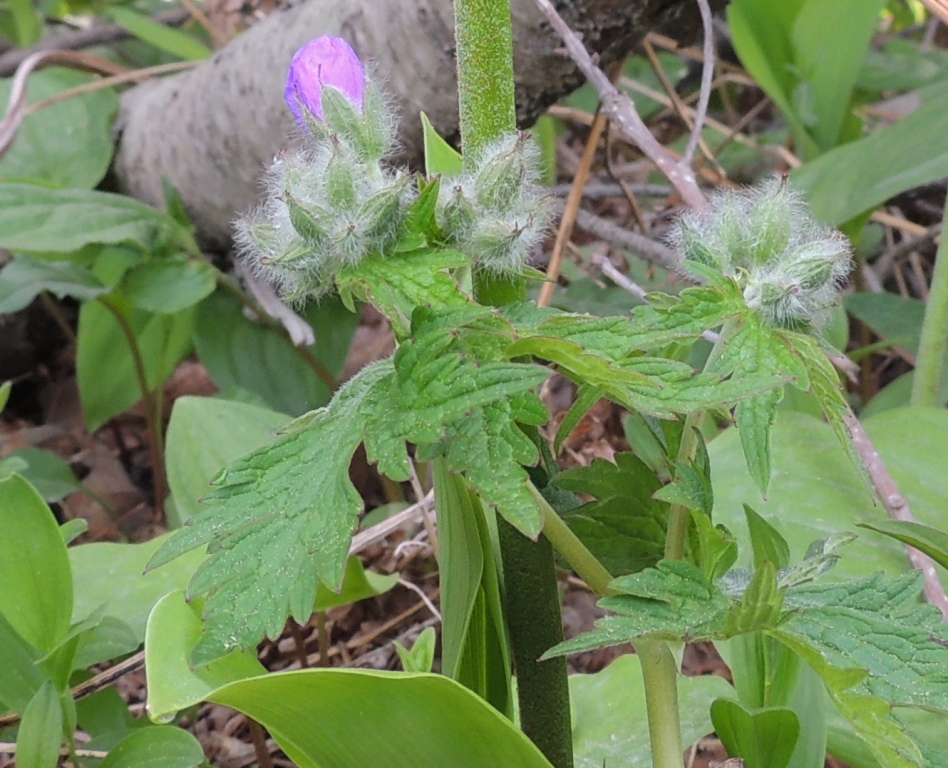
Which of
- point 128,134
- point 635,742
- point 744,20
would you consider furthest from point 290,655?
point 744,20

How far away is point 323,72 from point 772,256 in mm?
318

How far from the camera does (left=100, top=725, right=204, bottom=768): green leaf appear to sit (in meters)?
0.62

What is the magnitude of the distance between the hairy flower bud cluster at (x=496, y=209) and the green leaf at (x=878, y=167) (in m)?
0.72

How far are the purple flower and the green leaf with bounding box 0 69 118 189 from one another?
1049 mm

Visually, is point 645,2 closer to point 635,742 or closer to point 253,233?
point 253,233

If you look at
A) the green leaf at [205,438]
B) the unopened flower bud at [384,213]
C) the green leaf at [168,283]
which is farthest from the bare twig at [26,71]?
the unopened flower bud at [384,213]

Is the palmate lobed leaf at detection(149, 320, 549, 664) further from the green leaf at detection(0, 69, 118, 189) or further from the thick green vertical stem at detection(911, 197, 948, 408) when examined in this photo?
the green leaf at detection(0, 69, 118, 189)

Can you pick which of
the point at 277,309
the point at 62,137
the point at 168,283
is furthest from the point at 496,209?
the point at 62,137

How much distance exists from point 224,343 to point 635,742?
103cm

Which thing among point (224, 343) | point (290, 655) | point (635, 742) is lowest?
point (290, 655)

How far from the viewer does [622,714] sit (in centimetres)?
71

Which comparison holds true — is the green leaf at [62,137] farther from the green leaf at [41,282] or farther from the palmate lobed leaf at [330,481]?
the palmate lobed leaf at [330,481]

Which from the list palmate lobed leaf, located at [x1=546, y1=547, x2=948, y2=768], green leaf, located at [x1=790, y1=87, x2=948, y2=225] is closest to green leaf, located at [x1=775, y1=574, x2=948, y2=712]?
palmate lobed leaf, located at [x1=546, y1=547, x2=948, y2=768]

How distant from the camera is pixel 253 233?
509mm
